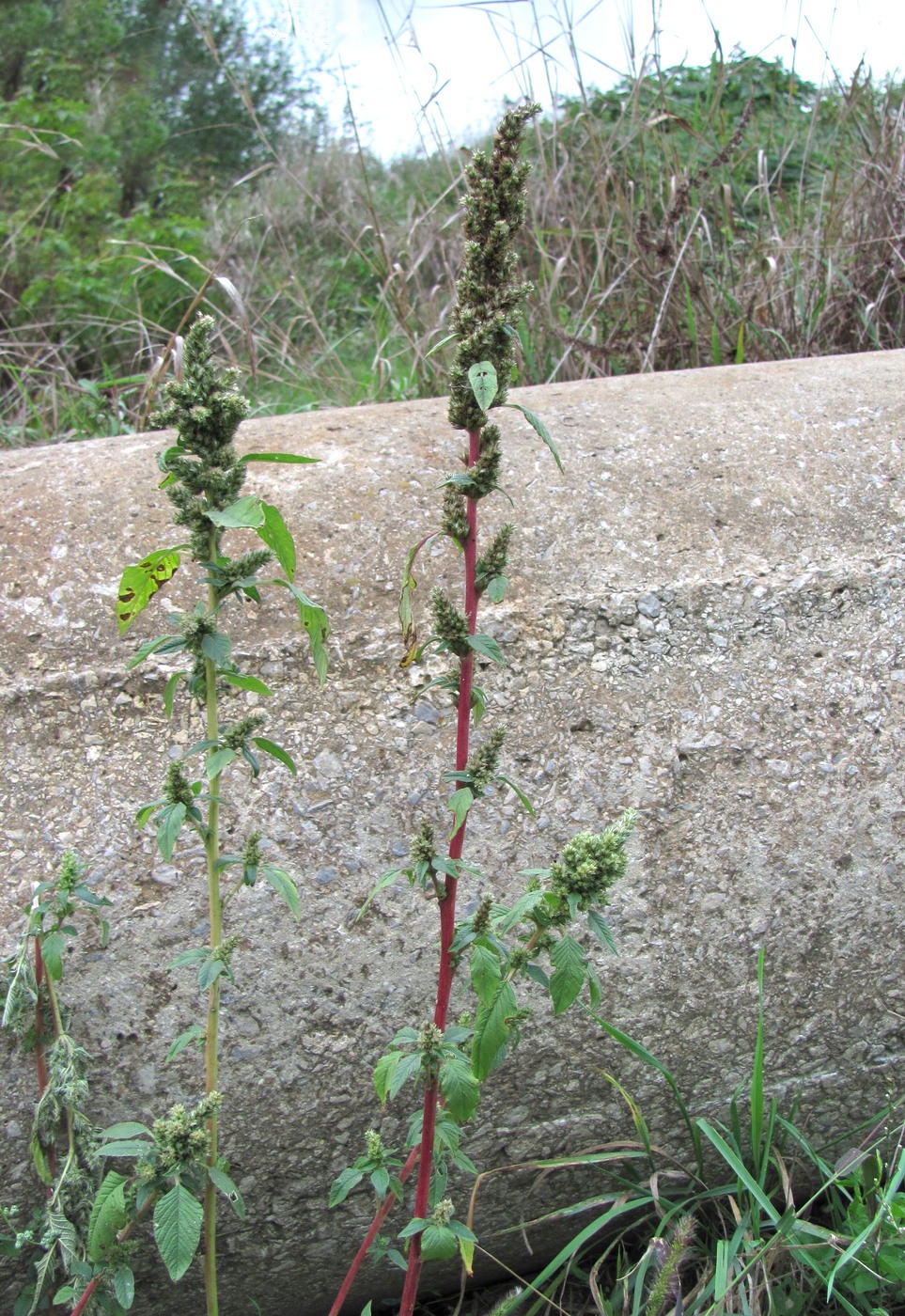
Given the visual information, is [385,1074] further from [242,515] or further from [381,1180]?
[242,515]

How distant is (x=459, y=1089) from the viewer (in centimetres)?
114

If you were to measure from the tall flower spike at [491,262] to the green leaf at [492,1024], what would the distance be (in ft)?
2.01

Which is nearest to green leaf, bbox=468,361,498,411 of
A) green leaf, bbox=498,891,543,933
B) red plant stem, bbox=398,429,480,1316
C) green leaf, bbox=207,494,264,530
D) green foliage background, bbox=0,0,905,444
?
red plant stem, bbox=398,429,480,1316

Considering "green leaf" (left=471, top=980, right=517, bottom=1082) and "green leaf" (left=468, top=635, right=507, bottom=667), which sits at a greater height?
"green leaf" (left=468, top=635, right=507, bottom=667)

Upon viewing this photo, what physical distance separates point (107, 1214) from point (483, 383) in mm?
986

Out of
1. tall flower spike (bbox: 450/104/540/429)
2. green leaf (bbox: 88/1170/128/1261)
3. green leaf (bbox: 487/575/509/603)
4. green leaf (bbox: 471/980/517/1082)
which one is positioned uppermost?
tall flower spike (bbox: 450/104/540/429)

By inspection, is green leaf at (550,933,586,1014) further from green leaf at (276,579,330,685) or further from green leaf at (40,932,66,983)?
green leaf at (40,932,66,983)

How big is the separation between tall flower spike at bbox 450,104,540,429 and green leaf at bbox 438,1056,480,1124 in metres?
0.70

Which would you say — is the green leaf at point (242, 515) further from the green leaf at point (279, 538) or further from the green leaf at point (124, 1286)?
the green leaf at point (124, 1286)

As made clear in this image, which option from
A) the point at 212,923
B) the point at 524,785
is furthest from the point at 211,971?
the point at 524,785

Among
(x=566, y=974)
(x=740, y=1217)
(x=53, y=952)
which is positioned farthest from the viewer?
(x=740, y=1217)

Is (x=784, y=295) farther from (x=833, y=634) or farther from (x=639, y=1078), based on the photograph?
(x=639, y=1078)

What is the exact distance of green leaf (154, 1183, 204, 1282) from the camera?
112cm

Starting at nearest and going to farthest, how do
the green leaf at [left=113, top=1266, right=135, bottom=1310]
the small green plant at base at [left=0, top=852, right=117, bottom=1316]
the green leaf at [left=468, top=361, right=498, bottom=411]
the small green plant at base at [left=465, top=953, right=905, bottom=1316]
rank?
1. the green leaf at [left=468, top=361, right=498, bottom=411]
2. the green leaf at [left=113, top=1266, right=135, bottom=1310]
3. the small green plant at base at [left=0, top=852, right=117, bottom=1316]
4. the small green plant at base at [left=465, top=953, right=905, bottom=1316]
